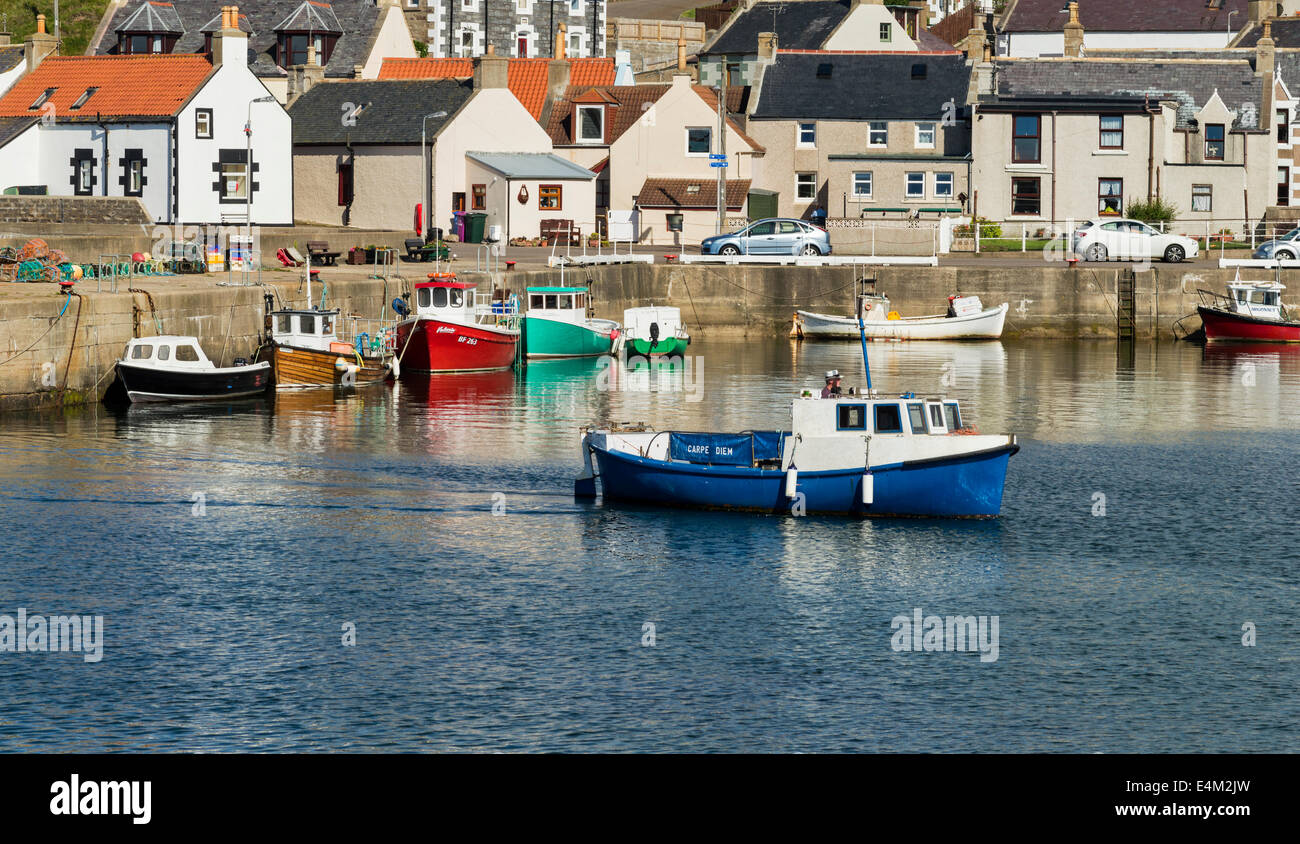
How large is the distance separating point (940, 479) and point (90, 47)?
71377 mm

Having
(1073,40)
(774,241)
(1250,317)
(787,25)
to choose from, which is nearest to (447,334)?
(774,241)

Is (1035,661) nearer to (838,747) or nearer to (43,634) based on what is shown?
(838,747)

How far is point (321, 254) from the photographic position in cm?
6669

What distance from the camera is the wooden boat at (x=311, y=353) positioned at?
54.5 m

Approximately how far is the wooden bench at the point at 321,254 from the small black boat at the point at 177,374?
14454mm

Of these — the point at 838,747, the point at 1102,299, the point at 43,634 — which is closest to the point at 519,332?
the point at 1102,299

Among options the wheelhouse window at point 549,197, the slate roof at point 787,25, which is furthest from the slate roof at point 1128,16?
the wheelhouse window at point 549,197

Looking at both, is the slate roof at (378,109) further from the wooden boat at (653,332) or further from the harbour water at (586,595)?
the harbour water at (586,595)

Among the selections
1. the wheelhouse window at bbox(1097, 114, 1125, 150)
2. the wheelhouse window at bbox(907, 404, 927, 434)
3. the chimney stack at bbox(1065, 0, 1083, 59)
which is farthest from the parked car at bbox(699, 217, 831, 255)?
the wheelhouse window at bbox(907, 404, 927, 434)

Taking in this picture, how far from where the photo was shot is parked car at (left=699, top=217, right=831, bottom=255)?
76.7 m

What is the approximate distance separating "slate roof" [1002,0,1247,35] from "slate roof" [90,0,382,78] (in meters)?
42.3

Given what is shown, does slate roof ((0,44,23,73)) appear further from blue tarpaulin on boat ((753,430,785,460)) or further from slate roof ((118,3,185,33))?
blue tarpaulin on boat ((753,430,785,460))

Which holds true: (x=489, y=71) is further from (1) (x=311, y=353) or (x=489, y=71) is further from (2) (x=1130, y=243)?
(1) (x=311, y=353)

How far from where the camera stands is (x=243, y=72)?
78.5 metres
